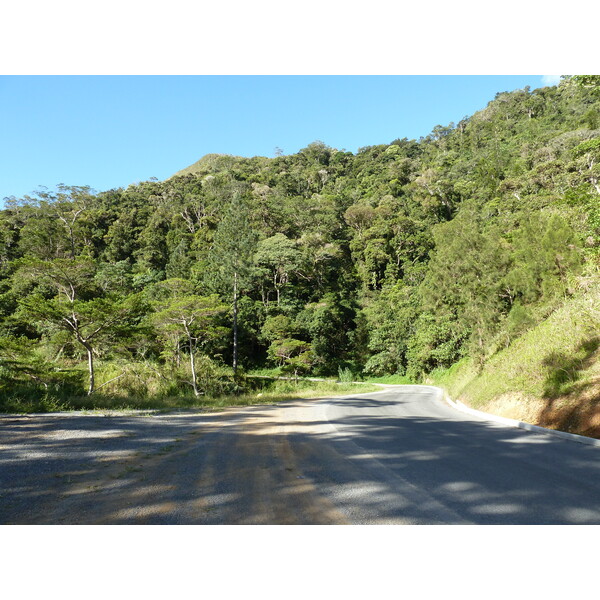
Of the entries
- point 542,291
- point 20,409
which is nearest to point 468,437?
point 20,409

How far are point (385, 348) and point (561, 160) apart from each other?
3151 cm

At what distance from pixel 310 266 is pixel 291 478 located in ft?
161

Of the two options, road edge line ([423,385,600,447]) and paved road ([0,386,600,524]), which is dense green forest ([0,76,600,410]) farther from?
paved road ([0,386,600,524])

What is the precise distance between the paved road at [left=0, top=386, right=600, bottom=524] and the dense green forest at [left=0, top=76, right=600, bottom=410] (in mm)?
6143

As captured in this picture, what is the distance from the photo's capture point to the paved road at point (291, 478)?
2980 mm

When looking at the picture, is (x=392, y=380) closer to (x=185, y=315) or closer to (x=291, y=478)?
(x=185, y=315)

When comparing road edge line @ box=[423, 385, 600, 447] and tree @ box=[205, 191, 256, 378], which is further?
tree @ box=[205, 191, 256, 378]

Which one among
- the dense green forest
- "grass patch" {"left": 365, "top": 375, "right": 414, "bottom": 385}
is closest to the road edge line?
the dense green forest

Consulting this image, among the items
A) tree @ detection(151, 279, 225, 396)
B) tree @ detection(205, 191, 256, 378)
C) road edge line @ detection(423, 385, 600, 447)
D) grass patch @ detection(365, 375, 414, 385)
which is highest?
tree @ detection(205, 191, 256, 378)

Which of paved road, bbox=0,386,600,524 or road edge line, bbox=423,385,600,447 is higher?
paved road, bbox=0,386,600,524

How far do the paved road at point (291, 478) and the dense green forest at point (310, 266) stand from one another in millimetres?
6143

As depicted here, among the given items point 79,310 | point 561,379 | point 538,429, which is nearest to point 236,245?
point 79,310

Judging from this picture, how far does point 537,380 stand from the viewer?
9312 mm

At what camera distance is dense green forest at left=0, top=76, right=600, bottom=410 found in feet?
53.8
